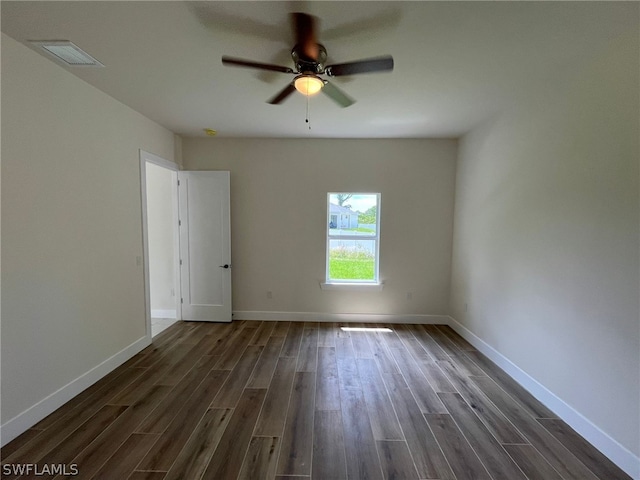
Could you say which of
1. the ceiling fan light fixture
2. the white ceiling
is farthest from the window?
the ceiling fan light fixture

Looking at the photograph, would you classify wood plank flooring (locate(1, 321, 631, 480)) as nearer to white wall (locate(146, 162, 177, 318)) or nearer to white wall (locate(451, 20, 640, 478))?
white wall (locate(451, 20, 640, 478))

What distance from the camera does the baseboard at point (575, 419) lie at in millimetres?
1587

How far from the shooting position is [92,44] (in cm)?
178

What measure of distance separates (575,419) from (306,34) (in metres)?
3.25

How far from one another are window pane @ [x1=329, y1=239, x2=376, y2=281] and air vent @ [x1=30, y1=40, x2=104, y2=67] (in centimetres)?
314

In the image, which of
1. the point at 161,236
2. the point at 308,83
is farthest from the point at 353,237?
the point at 161,236

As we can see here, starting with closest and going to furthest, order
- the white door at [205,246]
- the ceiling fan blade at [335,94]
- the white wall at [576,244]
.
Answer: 1. the white wall at [576,244]
2. the ceiling fan blade at [335,94]
3. the white door at [205,246]

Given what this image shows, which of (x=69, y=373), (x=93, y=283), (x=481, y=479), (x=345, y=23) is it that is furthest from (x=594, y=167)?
(x=69, y=373)

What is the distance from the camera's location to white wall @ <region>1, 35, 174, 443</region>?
5.80 feet

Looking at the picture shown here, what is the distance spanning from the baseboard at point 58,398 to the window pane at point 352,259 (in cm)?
274

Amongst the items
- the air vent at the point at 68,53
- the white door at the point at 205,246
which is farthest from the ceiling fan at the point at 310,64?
the white door at the point at 205,246

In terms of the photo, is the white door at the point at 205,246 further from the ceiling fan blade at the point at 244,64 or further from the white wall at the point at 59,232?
the ceiling fan blade at the point at 244,64

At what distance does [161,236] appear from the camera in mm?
4066

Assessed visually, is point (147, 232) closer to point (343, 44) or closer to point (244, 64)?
point (244, 64)
